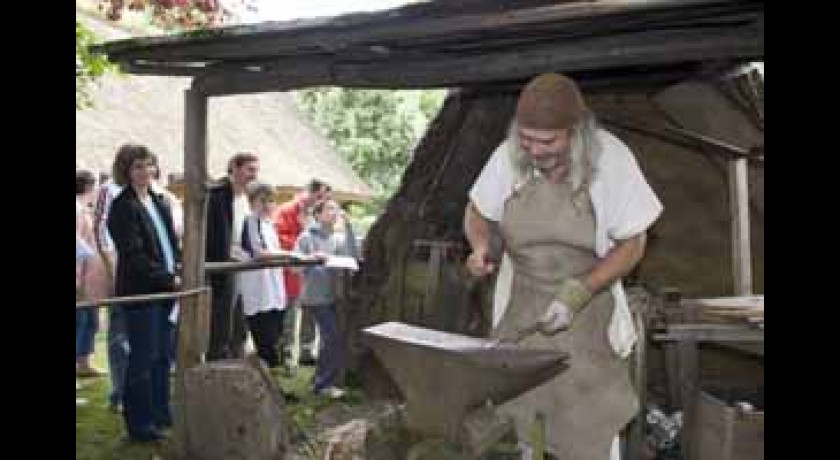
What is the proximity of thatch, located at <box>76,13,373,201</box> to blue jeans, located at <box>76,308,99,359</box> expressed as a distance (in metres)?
6.55

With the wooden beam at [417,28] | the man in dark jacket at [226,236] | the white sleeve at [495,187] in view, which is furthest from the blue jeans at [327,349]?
the white sleeve at [495,187]

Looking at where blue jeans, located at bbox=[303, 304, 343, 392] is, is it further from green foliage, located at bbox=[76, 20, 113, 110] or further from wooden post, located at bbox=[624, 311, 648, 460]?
wooden post, located at bbox=[624, 311, 648, 460]

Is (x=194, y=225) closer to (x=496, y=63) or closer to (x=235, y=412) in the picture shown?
(x=235, y=412)

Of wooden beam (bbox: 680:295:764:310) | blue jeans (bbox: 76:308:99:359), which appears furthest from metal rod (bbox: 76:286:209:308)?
wooden beam (bbox: 680:295:764:310)

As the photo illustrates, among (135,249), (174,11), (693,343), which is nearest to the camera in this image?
(693,343)

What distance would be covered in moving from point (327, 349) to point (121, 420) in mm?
1667

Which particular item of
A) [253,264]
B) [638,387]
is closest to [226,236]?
[253,264]

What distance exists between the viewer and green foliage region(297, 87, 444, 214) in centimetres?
2692

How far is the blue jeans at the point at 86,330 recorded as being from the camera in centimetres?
743

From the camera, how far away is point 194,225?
585cm
